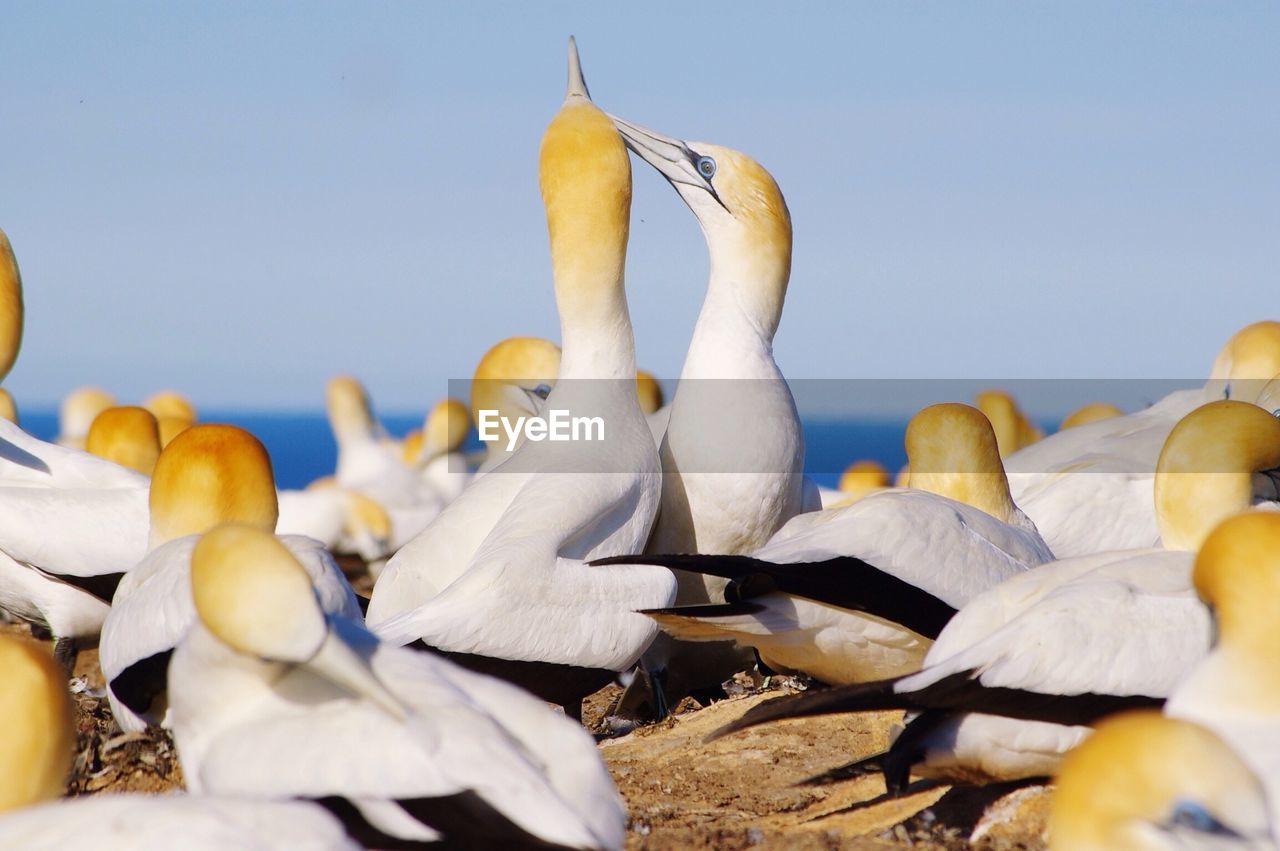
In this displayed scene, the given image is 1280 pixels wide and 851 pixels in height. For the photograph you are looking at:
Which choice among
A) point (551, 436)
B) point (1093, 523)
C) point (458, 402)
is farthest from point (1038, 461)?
point (458, 402)

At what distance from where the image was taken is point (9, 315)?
764cm

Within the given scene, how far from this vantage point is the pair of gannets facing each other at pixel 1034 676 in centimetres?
376

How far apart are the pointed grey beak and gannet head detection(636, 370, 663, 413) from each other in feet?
8.64

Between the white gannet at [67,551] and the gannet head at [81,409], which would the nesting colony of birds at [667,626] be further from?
the gannet head at [81,409]

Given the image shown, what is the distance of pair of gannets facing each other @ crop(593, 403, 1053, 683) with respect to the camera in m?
4.71

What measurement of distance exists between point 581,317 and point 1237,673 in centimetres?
312

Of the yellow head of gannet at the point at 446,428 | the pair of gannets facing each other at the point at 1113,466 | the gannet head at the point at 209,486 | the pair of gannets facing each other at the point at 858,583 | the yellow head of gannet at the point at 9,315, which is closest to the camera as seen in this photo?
the pair of gannets facing each other at the point at 858,583

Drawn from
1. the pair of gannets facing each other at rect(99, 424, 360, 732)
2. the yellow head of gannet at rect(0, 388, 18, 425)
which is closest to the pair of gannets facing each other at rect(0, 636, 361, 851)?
the pair of gannets facing each other at rect(99, 424, 360, 732)

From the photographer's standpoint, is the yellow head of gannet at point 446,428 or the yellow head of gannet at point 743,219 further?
the yellow head of gannet at point 446,428

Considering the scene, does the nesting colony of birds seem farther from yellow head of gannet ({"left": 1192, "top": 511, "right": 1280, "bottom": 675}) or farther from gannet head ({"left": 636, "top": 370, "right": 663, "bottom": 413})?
gannet head ({"left": 636, "top": 370, "right": 663, "bottom": 413})

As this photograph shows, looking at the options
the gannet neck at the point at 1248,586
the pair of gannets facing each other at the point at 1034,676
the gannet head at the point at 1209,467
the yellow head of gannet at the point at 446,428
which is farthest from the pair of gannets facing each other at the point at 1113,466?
the yellow head of gannet at the point at 446,428

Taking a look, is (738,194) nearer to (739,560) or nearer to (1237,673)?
(739,560)

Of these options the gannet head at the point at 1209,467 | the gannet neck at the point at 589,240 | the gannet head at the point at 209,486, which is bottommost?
the gannet head at the point at 209,486

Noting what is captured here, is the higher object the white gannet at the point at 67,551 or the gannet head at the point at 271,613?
the gannet head at the point at 271,613
